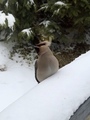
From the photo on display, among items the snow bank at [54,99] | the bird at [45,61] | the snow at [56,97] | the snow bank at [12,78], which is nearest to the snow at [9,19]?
the snow bank at [12,78]

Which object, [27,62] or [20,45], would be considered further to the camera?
[20,45]

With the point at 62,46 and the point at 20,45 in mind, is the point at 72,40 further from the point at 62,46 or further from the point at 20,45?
the point at 20,45

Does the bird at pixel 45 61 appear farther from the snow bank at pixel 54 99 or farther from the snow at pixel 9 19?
the snow at pixel 9 19

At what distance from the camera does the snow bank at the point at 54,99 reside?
146 centimetres

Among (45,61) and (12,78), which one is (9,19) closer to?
(12,78)

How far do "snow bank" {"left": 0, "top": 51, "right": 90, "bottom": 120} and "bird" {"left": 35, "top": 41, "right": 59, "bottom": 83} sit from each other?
0.35 m

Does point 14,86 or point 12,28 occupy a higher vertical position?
point 12,28

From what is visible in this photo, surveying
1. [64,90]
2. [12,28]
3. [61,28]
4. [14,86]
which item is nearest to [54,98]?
[64,90]

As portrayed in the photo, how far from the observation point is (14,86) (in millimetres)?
5395

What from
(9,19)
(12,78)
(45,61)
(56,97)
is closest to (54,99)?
(56,97)

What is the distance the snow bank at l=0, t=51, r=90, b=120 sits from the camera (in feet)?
4.79

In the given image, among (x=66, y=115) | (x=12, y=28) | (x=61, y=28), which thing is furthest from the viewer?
(x=61, y=28)

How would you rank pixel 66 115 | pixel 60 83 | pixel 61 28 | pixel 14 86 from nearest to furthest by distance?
1. pixel 66 115
2. pixel 60 83
3. pixel 14 86
4. pixel 61 28

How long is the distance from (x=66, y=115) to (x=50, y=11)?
194 inches
